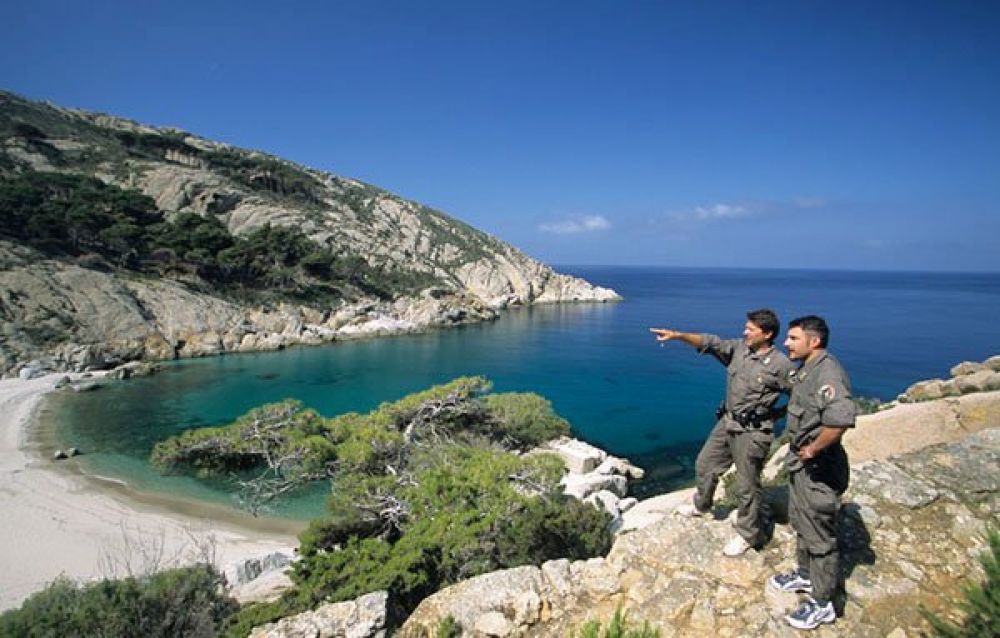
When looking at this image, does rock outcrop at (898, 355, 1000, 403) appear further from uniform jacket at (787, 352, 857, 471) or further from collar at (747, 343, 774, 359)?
uniform jacket at (787, 352, 857, 471)

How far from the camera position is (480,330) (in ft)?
196

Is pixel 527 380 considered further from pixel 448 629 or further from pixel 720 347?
pixel 448 629

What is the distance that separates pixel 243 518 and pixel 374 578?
9.93 m

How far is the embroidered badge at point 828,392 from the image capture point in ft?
12.6

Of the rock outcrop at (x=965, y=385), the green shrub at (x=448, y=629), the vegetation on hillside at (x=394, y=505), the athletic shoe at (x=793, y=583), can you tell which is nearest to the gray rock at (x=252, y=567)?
the vegetation on hillside at (x=394, y=505)

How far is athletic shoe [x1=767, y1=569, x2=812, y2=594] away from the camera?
4.25m

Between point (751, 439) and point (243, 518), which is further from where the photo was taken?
point (243, 518)

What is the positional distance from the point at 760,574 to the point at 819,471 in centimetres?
126

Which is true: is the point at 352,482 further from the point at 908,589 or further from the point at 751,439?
the point at 908,589

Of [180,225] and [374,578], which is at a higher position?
[180,225]

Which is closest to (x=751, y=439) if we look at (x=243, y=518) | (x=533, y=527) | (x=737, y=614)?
(x=737, y=614)

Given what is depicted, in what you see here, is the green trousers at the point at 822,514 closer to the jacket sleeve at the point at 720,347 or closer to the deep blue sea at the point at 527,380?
the jacket sleeve at the point at 720,347

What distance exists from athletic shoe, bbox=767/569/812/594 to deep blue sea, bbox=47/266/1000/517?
1520 cm

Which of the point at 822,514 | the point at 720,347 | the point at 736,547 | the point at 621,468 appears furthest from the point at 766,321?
the point at 621,468
